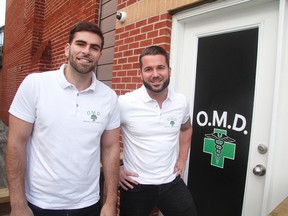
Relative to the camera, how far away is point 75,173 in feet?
6.01

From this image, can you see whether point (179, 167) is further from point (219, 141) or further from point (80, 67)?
point (80, 67)

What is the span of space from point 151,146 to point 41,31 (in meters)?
6.16

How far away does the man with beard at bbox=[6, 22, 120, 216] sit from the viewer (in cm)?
175

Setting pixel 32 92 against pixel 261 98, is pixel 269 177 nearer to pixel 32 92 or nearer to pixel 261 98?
pixel 261 98

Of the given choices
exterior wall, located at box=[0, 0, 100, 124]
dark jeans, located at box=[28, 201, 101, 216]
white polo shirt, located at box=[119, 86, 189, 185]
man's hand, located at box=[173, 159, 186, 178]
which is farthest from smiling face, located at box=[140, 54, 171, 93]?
exterior wall, located at box=[0, 0, 100, 124]

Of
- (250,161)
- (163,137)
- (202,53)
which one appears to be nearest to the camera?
(163,137)

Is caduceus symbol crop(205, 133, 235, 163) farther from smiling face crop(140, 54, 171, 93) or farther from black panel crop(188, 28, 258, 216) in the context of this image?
smiling face crop(140, 54, 171, 93)

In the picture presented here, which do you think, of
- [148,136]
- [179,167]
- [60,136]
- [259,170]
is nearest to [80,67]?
[60,136]

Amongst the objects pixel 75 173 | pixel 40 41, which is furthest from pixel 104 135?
pixel 40 41

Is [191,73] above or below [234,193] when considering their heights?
above

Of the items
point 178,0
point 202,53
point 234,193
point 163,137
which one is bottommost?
point 234,193

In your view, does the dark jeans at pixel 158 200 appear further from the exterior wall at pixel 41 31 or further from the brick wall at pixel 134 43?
the exterior wall at pixel 41 31

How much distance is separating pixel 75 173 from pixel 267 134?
153 centimetres

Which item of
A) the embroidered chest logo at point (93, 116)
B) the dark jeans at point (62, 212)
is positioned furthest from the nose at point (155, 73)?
the dark jeans at point (62, 212)
